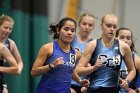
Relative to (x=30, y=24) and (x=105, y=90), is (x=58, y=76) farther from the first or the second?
(x=30, y=24)

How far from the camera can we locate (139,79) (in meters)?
4.03

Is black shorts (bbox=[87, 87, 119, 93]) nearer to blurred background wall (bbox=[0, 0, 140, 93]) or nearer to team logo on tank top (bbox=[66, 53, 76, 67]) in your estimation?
team logo on tank top (bbox=[66, 53, 76, 67])

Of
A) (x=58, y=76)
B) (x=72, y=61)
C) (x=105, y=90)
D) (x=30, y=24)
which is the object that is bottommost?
(x=105, y=90)

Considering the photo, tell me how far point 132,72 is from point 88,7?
7.09ft

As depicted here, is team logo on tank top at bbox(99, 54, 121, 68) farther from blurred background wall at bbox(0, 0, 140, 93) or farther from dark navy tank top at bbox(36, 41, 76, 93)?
blurred background wall at bbox(0, 0, 140, 93)

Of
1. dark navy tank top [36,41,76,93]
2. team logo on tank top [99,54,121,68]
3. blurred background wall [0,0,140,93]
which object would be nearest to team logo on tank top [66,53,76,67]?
dark navy tank top [36,41,76,93]

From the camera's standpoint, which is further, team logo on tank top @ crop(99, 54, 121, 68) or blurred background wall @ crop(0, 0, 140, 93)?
blurred background wall @ crop(0, 0, 140, 93)

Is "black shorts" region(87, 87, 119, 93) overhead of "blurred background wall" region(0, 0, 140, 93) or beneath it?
beneath

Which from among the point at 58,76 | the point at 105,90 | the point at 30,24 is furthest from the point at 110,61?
the point at 30,24

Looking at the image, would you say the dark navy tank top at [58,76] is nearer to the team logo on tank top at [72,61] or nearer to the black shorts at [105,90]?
the team logo on tank top at [72,61]

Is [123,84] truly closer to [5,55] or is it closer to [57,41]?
[57,41]

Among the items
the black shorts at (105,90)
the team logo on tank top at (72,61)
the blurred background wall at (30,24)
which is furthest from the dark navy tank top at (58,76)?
the blurred background wall at (30,24)

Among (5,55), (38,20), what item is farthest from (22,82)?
(5,55)

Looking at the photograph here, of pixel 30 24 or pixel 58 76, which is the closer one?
pixel 58 76
